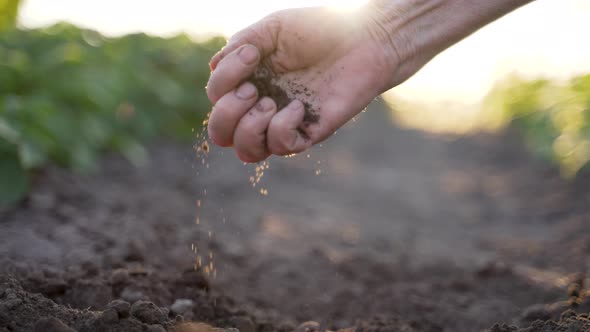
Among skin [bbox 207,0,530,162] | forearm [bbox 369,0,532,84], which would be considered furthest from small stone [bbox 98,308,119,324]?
forearm [bbox 369,0,532,84]

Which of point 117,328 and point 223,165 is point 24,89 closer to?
point 223,165

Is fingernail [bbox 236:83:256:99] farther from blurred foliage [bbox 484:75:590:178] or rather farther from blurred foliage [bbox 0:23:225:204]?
blurred foliage [bbox 484:75:590:178]

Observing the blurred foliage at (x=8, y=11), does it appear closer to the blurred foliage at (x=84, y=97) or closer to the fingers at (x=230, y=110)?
the blurred foliage at (x=84, y=97)

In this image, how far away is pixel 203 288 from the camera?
9.02ft

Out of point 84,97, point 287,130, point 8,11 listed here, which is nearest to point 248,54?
point 287,130

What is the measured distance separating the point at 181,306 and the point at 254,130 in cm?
74

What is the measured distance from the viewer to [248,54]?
2186mm

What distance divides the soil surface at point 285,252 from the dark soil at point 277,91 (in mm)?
624

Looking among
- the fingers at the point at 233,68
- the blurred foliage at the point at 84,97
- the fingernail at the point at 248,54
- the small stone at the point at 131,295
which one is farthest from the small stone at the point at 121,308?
the blurred foliage at the point at 84,97

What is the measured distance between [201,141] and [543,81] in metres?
7.91

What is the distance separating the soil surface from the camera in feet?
7.76

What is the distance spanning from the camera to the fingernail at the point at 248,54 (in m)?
2.18

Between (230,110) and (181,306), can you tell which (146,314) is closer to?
(181,306)

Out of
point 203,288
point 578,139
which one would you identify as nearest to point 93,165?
point 203,288
